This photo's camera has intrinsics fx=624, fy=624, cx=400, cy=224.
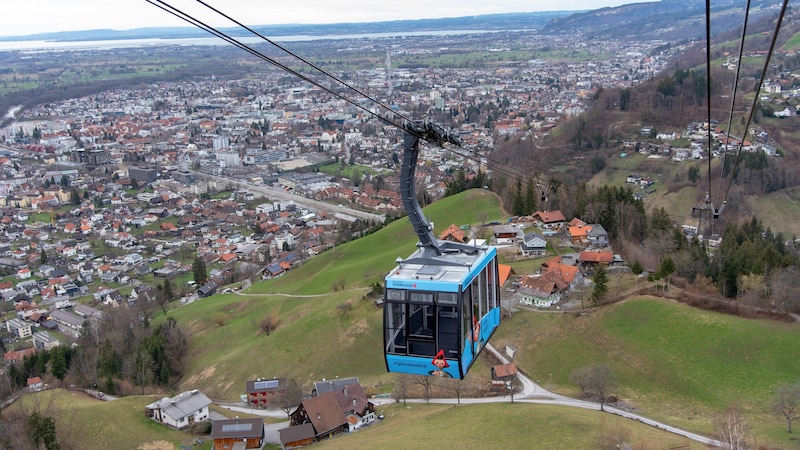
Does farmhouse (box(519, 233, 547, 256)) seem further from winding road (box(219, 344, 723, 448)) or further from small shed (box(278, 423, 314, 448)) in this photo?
small shed (box(278, 423, 314, 448))

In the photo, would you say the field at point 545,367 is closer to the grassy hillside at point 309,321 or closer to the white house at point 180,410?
the grassy hillside at point 309,321

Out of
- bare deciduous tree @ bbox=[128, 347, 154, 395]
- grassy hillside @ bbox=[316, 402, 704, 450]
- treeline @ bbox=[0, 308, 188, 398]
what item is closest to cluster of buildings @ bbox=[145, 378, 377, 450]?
grassy hillside @ bbox=[316, 402, 704, 450]

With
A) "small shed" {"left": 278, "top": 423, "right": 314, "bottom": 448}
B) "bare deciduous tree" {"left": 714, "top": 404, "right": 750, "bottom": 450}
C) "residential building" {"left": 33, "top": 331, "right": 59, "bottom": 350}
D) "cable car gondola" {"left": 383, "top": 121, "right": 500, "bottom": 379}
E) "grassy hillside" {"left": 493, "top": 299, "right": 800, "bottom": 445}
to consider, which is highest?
"cable car gondola" {"left": 383, "top": 121, "right": 500, "bottom": 379}

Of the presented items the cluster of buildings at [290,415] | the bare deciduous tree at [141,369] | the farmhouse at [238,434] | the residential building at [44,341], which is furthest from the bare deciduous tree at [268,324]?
the residential building at [44,341]

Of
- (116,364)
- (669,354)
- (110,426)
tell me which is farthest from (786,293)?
(116,364)

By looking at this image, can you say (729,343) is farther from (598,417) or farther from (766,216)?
(766,216)

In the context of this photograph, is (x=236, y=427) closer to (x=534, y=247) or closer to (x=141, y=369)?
(x=141, y=369)

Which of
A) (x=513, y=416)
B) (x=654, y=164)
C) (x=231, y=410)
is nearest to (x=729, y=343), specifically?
(x=513, y=416)
